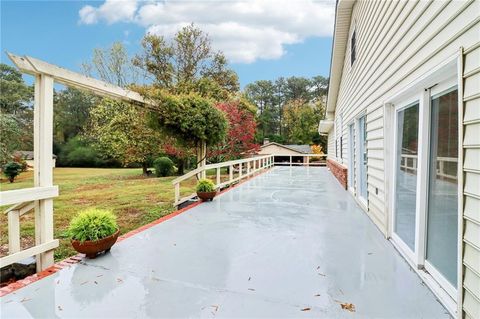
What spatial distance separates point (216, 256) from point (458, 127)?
264 centimetres

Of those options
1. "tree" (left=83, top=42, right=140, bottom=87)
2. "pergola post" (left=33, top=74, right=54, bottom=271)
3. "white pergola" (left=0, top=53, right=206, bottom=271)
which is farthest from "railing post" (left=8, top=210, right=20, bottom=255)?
"tree" (left=83, top=42, right=140, bottom=87)

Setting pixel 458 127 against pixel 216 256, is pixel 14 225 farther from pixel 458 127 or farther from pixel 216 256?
pixel 458 127

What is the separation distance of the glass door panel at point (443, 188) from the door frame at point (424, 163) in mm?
72

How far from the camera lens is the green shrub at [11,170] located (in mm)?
14975

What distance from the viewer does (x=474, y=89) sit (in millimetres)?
1763

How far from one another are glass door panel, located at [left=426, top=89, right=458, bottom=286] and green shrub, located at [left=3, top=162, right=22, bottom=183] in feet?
62.2

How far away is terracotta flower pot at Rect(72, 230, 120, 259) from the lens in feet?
10.0

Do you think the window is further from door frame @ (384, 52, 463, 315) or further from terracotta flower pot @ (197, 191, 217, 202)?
terracotta flower pot @ (197, 191, 217, 202)

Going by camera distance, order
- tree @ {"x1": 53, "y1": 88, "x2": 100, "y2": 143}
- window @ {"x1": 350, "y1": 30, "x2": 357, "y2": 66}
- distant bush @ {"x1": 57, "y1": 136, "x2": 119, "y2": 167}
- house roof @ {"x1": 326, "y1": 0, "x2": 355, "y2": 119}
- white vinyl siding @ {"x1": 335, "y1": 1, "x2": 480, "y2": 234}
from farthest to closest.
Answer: tree @ {"x1": 53, "y1": 88, "x2": 100, "y2": 143} → distant bush @ {"x1": 57, "y1": 136, "x2": 119, "y2": 167} → house roof @ {"x1": 326, "y1": 0, "x2": 355, "y2": 119} → window @ {"x1": 350, "y1": 30, "x2": 357, "y2": 66} → white vinyl siding @ {"x1": 335, "y1": 1, "x2": 480, "y2": 234}

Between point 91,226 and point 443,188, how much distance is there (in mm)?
3567

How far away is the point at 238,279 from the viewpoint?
266cm

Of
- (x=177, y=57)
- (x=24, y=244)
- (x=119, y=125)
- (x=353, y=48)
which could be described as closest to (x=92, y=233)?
(x=24, y=244)

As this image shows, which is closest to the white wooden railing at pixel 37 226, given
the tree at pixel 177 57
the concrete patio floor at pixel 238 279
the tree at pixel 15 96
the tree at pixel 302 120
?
the concrete patio floor at pixel 238 279

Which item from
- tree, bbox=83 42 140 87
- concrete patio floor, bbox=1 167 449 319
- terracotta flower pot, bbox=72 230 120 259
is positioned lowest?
concrete patio floor, bbox=1 167 449 319
